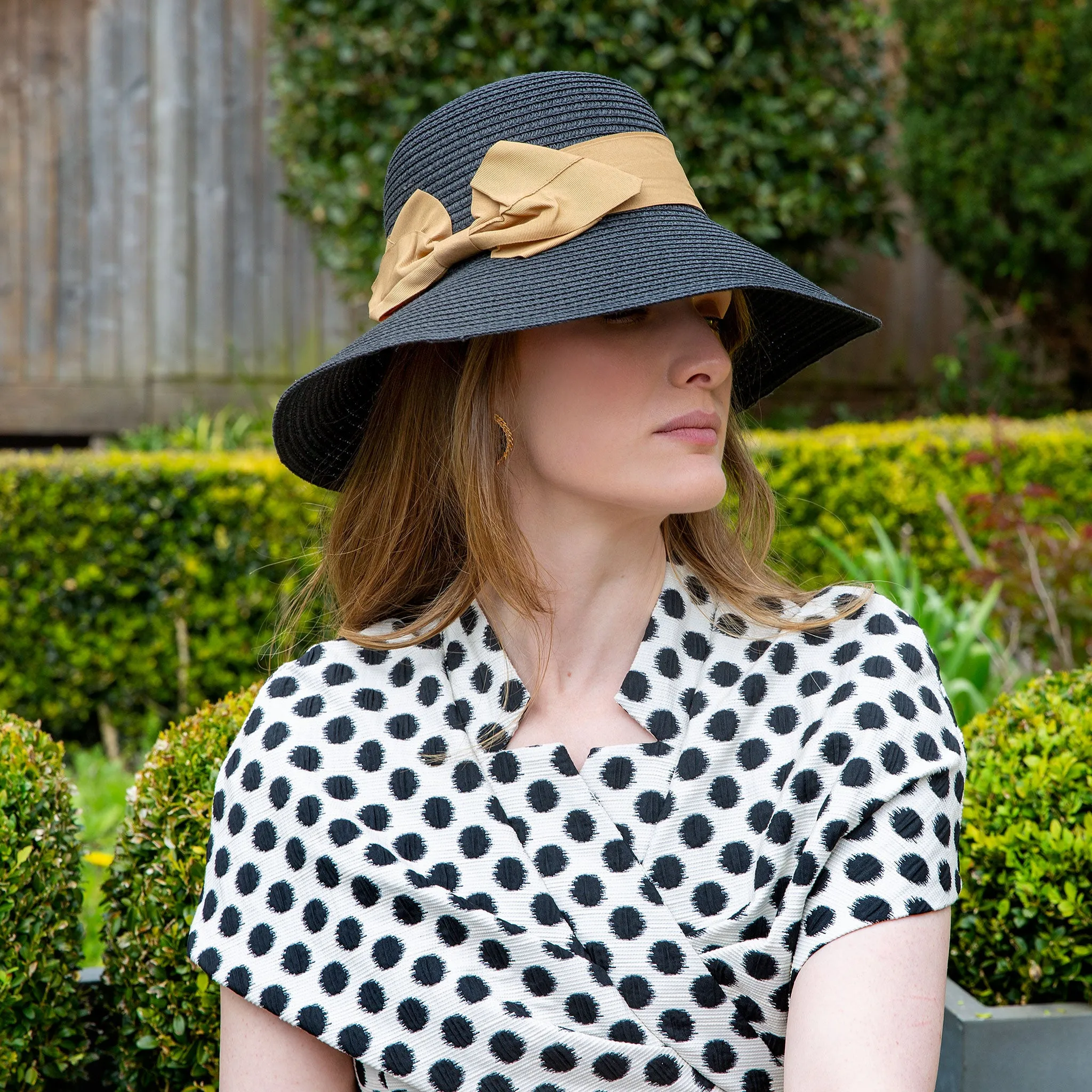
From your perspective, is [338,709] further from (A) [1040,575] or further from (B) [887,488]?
(B) [887,488]

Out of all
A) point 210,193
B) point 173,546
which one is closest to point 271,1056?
point 173,546

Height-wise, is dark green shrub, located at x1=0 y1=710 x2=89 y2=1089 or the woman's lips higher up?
the woman's lips

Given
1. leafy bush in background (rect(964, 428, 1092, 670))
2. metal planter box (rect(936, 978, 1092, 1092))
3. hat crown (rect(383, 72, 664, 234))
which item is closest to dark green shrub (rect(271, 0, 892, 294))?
leafy bush in background (rect(964, 428, 1092, 670))

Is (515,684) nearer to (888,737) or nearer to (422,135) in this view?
(888,737)

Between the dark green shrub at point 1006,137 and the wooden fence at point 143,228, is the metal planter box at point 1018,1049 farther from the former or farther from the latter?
the wooden fence at point 143,228

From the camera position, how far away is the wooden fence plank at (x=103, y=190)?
6750 mm

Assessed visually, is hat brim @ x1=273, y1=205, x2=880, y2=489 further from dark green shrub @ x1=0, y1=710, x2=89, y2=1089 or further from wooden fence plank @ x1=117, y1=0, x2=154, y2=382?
wooden fence plank @ x1=117, y1=0, x2=154, y2=382

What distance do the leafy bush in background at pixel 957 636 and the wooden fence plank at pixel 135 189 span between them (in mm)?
4657

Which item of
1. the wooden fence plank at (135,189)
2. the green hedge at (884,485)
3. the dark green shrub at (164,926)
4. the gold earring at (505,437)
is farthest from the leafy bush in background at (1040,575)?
the wooden fence plank at (135,189)

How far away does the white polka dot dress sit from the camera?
1312mm

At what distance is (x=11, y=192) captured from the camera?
6.82 m

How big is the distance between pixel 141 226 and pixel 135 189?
20 centimetres

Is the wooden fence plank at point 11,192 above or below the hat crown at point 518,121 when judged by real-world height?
below

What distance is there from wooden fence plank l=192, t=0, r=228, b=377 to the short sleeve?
6.11 m
